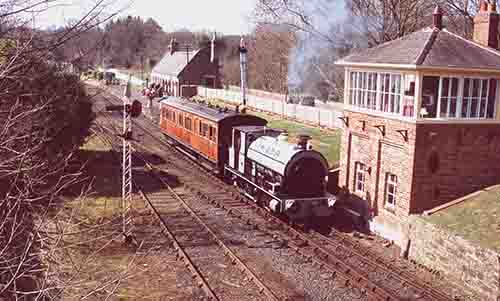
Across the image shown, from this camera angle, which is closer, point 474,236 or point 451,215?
point 474,236

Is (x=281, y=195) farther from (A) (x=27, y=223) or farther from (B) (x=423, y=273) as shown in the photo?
(A) (x=27, y=223)

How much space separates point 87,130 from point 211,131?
24.0ft

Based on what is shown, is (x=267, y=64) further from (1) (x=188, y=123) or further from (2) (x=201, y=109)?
(2) (x=201, y=109)

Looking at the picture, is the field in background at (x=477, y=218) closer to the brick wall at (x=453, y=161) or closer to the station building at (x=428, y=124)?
the brick wall at (x=453, y=161)

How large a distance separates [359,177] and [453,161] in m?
3.78

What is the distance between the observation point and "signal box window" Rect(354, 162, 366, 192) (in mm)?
19523

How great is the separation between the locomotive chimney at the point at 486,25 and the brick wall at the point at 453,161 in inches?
162

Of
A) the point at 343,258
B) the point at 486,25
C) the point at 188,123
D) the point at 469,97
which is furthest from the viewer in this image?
the point at 188,123

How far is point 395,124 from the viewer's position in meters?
17.2

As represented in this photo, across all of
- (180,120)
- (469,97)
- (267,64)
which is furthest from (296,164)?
(267,64)

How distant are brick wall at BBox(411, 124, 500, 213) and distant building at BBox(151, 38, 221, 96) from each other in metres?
49.4

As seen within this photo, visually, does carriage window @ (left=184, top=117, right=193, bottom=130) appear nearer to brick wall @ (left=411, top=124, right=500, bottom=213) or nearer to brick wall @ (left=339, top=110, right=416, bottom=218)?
brick wall @ (left=339, top=110, right=416, bottom=218)

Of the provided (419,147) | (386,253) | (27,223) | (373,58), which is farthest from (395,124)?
(27,223)

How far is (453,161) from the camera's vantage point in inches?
669
